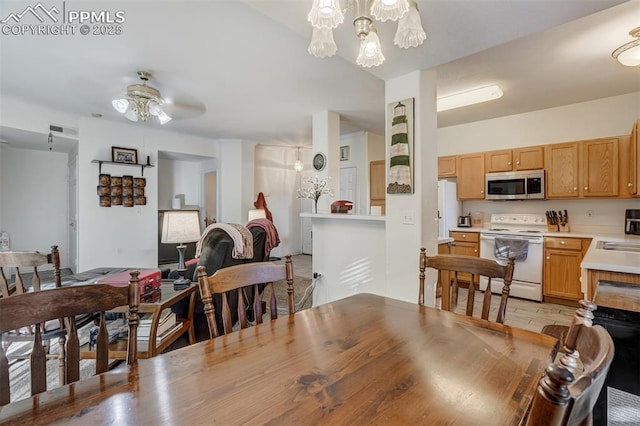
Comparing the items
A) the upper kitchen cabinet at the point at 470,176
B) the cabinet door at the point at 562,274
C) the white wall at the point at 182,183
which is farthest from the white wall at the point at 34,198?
the cabinet door at the point at 562,274

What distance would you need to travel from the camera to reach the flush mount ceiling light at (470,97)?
11.0 ft

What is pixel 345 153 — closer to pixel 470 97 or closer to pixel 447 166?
pixel 447 166

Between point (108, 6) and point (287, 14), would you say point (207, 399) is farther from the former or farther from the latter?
point (108, 6)

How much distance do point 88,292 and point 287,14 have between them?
1.73 meters

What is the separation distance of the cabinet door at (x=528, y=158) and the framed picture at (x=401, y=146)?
2.80 meters

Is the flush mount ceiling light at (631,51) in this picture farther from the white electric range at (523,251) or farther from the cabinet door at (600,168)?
the white electric range at (523,251)

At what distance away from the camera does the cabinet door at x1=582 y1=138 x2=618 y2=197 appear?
11.7 ft

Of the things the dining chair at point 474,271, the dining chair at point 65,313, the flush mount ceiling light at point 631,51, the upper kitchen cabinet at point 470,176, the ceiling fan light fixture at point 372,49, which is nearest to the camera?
the dining chair at point 65,313

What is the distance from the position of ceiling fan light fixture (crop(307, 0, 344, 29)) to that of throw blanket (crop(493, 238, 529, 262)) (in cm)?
388

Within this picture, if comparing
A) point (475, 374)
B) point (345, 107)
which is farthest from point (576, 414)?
point (345, 107)

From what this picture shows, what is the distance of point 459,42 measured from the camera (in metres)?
1.97

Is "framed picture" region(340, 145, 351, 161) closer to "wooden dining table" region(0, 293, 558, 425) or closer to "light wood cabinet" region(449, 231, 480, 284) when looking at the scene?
"light wood cabinet" region(449, 231, 480, 284)

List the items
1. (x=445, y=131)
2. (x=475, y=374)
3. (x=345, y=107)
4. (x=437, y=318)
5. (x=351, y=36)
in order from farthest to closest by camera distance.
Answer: (x=445, y=131), (x=345, y=107), (x=351, y=36), (x=437, y=318), (x=475, y=374)

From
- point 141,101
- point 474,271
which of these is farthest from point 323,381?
point 141,101
